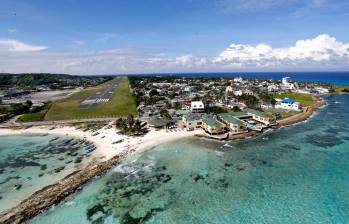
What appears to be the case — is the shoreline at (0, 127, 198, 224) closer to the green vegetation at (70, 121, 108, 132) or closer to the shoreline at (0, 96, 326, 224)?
the shoreline at (0, 96, 326, 224)

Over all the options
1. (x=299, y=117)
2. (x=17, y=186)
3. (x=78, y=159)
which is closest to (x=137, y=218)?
(x=17, y=186)

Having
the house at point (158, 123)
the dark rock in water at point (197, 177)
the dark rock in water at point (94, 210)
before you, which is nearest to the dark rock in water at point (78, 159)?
the dark rock in water at point (94, 210)

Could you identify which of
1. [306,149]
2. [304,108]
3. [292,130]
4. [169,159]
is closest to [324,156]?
[306,149]

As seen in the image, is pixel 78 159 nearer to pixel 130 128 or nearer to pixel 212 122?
pixel 130 128

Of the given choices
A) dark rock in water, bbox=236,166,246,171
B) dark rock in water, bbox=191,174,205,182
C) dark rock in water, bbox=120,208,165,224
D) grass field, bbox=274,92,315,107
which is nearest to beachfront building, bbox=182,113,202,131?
dark rock in water, bbox=236,166,246,171

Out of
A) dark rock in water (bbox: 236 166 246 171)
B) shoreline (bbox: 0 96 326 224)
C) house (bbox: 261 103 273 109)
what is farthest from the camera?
house (bbox: 261 103 273 109)

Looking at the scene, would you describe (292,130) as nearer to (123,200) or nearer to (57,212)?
(123,200)

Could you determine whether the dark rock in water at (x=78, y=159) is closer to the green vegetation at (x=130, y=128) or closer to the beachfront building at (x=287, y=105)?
the green vegetation at (x=130, y=128)
